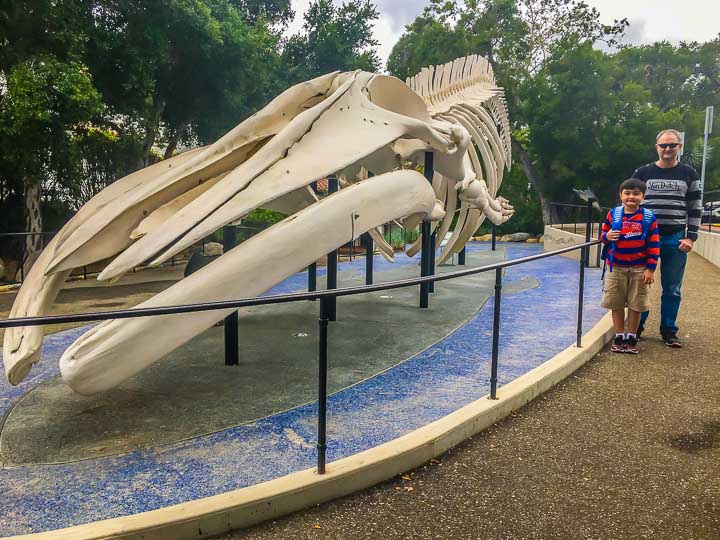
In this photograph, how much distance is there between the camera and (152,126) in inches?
506

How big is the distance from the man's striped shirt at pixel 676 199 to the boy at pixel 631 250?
8.9 inches

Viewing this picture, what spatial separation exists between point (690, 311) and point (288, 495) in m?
6.10

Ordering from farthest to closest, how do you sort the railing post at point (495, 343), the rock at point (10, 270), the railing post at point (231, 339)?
the rock at point (10, 270), the railing post at point (231, 339), the railing post at point (495, 343)

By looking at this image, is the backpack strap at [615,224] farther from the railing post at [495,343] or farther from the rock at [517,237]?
the rock at [517,237]

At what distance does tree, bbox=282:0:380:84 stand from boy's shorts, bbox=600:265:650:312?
53.7ft

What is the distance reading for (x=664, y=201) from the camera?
15.9 ft

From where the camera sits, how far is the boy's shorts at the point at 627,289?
185 inches

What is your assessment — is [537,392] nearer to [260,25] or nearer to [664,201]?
[664,201]

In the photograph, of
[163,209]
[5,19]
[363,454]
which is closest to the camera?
[363,454]

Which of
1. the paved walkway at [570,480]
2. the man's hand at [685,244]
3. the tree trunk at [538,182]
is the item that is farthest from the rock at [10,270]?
the tree trunk at [538,182]

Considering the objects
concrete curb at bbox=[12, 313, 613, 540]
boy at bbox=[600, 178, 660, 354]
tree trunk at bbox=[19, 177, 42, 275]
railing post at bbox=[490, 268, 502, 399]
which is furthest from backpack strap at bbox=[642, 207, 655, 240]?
tree trunk at bbox=[19, 177, 42, 275]

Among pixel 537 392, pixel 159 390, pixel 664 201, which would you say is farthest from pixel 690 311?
pixel 159 390

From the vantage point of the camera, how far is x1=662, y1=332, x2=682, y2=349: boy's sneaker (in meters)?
5.11

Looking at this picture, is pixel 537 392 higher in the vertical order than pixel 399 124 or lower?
lower
